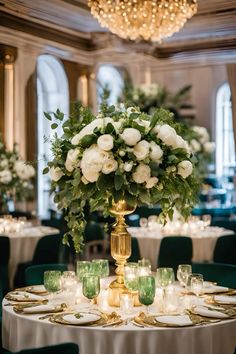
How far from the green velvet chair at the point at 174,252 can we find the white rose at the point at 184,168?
8.75 feet

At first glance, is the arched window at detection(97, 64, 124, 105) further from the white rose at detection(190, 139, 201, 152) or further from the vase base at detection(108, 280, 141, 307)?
the vase base at detection(108, 280, 141, 307)

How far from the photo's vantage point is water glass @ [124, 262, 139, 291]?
3406 mm

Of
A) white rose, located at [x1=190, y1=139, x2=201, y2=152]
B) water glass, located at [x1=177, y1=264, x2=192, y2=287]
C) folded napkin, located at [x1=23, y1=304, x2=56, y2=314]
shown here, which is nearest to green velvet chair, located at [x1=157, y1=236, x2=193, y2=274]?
water glass, located at [x1=177, y1=264, x2=192, y2=287]

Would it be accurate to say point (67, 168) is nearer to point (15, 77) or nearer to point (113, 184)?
point (113, 184)

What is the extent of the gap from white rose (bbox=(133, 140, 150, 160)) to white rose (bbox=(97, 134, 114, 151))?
5.3 inches

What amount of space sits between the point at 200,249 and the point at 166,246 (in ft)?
3.38

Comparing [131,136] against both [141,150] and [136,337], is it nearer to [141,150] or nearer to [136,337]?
[141,150]

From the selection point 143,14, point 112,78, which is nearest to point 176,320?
point 143,14

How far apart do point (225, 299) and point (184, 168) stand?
83 cm

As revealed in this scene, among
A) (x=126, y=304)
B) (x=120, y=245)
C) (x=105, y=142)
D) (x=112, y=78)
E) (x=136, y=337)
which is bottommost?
(x=136, y=337)

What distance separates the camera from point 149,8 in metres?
7.12

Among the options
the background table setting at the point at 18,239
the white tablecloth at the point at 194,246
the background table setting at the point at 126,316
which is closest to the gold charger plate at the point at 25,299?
the background table setting at the point at 126,316

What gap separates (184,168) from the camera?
342 cm

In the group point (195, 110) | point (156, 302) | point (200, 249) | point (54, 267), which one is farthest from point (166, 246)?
point (195, 110)
